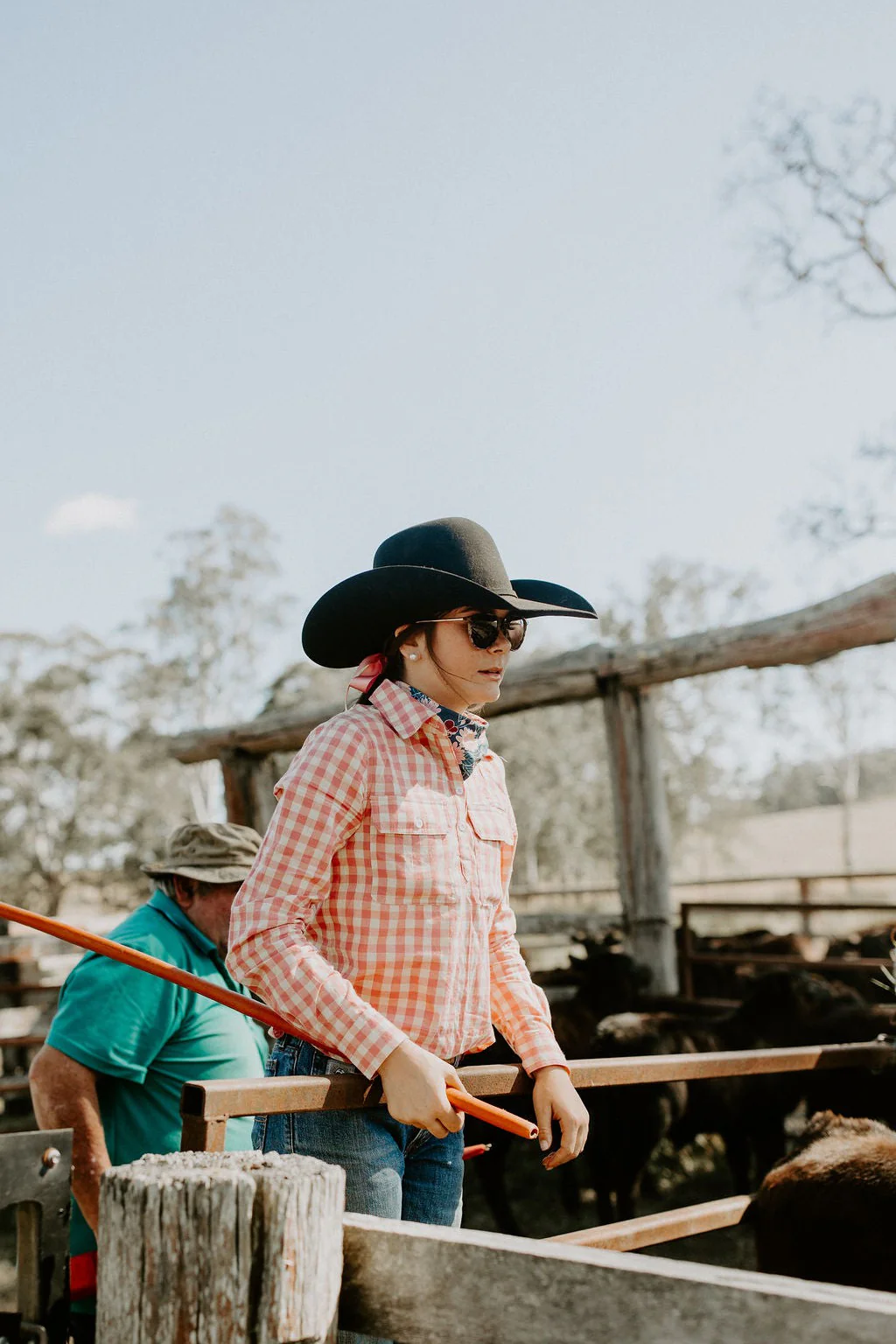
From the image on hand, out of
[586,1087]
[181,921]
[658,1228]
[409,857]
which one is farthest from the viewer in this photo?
[181,921]

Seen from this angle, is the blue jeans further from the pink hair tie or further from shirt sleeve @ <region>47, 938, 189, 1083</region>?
shirt sleeve @ <region>47, 938, 189, 1083</region>

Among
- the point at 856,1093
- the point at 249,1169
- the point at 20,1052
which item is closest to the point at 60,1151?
the point at 249,1169

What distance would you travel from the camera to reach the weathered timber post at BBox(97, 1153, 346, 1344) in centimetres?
120

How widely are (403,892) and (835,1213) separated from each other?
180 cm

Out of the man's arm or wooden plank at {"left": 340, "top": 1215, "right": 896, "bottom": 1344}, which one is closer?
wooden plank at {"left": 340, "top": 1215, "right": 896, "bottom": 1344}

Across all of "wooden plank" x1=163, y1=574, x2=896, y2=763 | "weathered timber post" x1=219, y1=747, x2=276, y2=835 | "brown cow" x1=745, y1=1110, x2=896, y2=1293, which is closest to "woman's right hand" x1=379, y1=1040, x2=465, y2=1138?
"brown cow" x1=745, y1=1110, x2=896, y2=1293

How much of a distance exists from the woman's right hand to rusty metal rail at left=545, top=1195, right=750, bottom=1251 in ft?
1.94

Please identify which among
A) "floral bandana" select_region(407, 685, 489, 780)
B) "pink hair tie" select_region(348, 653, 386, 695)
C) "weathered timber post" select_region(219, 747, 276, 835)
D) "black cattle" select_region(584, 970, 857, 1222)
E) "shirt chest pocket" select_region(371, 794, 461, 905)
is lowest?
"black cattle" select_region(584, 970, 857, 1222)

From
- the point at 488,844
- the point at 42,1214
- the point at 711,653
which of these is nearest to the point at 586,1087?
the point at 488,844

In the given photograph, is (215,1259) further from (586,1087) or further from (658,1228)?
(658,1228)

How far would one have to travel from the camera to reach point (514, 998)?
2.18 meters

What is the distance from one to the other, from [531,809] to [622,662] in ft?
99.8

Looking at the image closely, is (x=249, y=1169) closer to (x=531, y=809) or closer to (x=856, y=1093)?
(x=856, y=1093)

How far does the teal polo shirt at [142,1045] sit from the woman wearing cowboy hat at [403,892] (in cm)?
85
